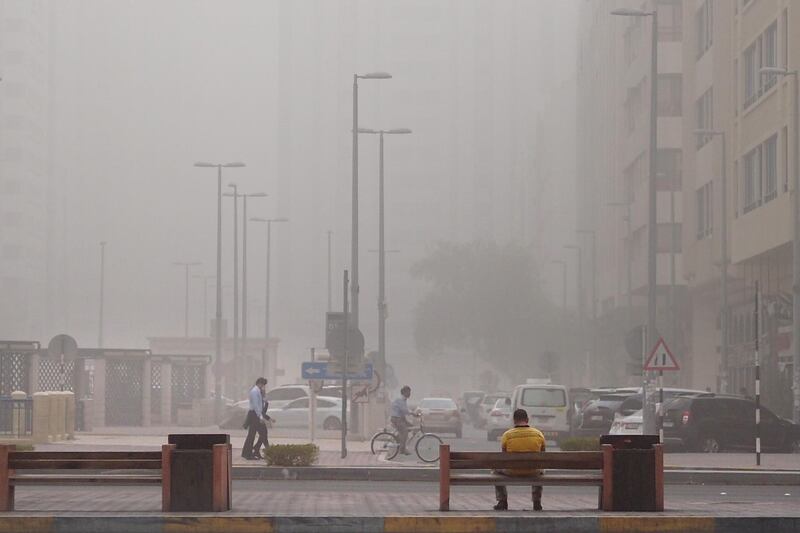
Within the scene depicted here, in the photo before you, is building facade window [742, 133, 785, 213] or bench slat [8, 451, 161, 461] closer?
bench slat [8, 451, 161, 461]

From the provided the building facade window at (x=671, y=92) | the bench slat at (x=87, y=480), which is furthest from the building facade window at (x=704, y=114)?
the bench slat at (x=87, y=480)

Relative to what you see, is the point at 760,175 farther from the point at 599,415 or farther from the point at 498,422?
the point at 599,415

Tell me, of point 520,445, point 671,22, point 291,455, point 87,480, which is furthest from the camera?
point 671,22

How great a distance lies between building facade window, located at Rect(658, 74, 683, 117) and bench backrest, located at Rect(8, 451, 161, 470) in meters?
68.1

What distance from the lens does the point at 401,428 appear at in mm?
35875

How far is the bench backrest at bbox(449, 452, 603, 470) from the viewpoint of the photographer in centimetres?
1866

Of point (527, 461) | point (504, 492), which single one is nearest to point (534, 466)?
point (527, 461)

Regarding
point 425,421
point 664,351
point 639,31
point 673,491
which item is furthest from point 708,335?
point 673,491

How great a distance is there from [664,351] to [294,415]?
26957 millimetres

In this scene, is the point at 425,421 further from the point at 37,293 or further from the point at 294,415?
the point at 37,293

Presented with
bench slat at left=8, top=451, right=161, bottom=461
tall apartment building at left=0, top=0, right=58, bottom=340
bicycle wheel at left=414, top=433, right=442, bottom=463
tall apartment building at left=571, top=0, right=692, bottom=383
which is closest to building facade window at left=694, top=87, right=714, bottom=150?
tall apartment building at left=571, top=0, right=692, bottom=383

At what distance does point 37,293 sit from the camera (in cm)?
15712

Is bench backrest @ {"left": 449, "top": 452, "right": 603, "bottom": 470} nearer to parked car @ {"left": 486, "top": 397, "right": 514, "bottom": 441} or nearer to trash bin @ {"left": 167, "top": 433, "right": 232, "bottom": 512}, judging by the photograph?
trash bin @ {"left": 167, "top": 433, "right": 232, "bottom": 512}

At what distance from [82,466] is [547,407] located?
103 feet
